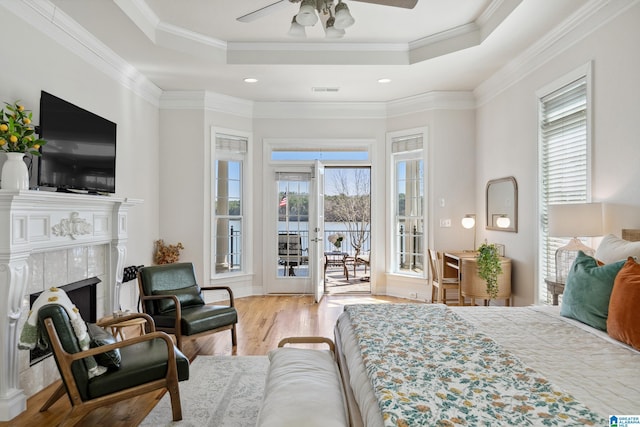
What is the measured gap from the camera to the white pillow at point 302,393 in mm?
1520

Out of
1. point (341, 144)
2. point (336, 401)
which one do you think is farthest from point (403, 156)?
point (336, 401)

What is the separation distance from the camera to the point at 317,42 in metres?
4.58

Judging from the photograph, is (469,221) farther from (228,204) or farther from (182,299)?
(182,299)

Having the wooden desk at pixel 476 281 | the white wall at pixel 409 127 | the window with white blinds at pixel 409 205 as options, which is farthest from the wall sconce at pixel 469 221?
the wooden desk at pixel 476 281

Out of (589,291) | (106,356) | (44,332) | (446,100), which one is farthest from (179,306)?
(446,100)

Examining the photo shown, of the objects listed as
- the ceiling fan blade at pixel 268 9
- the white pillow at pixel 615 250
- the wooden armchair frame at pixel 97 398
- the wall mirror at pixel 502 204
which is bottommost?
the wooden armchair frame at pixel 97 398

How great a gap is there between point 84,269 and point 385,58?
12.3 ft

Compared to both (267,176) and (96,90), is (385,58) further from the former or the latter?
(96,90)

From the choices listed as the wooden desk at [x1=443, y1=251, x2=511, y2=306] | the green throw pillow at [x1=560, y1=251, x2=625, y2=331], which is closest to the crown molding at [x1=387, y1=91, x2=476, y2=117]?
the wooden desk at [x1=443, y1=251, x2=511, y2=306]

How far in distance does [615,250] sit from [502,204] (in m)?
2.42

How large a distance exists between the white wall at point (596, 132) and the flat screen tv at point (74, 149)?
13.8 ft

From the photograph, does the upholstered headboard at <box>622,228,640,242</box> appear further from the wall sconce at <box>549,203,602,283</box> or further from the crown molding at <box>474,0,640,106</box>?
the crown molding at <box>474,0,640,106</box>

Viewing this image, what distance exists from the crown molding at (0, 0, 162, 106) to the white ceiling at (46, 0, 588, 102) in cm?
8

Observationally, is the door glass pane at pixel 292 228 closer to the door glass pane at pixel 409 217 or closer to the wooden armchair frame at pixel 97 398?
the door glass pane at pixel 409 217
